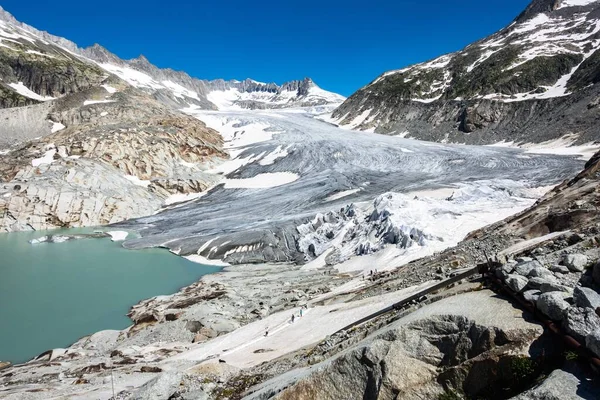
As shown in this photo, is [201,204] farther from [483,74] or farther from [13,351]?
[483,74]

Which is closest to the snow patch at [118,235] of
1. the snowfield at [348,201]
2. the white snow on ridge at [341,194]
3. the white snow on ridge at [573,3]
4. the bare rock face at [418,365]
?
the snowfield at [348,201]

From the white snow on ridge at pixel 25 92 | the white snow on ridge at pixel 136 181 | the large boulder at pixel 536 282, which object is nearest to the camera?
the large boulder at pixel 536 282

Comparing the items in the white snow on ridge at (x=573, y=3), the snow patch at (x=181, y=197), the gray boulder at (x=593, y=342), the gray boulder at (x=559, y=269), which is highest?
the white snow on ridge at (x=573, y=3)

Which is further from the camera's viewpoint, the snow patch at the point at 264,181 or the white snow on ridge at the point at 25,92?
the white snow on ridge at the point at 25,92

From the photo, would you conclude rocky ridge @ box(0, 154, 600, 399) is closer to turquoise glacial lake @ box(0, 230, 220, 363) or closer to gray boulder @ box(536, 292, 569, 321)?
gray boulder @ box(536, 292, 569, 321)

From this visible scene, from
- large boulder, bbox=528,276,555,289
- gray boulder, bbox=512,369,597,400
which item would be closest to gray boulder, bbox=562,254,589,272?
large boulder, bbox=528,276,555,289

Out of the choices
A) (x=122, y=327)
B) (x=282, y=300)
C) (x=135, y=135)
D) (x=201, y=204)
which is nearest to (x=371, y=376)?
(x=282, y=300)

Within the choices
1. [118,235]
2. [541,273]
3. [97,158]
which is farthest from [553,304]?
[97,158]

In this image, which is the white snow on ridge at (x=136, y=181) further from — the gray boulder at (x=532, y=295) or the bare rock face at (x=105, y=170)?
the gray boulder at (x=532, y=295)
